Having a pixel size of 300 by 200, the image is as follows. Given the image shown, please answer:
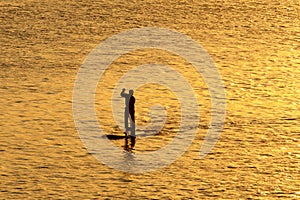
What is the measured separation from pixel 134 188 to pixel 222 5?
1091 inches

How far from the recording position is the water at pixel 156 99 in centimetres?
2636

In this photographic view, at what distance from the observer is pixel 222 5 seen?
52000 mm

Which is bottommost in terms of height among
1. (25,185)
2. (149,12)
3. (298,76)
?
(25,185)

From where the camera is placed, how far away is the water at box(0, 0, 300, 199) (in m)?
26.4

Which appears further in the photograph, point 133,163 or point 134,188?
point 133,163

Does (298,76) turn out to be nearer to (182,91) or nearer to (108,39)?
(182,91)

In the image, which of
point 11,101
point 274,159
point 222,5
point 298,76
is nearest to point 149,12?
point 222,5

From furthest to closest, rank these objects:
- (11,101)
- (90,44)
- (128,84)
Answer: (90,44) → (128,84) → (11,101)

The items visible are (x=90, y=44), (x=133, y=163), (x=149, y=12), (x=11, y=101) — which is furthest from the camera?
(x=149, y=12)

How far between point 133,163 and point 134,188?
1970 millimetres

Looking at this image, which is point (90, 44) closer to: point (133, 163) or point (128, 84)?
point (128, 84)

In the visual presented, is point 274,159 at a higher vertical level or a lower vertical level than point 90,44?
lower

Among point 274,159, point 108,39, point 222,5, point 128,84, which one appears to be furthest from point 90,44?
point 274,159

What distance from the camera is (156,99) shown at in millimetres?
34125
